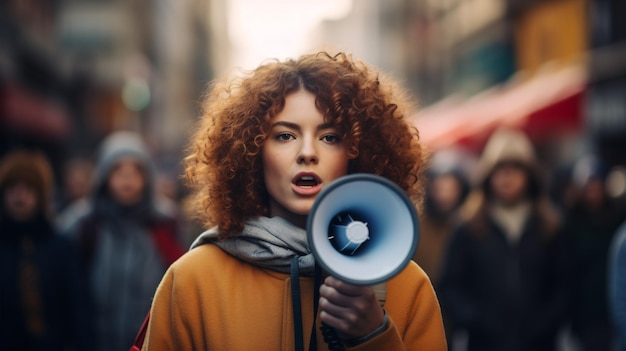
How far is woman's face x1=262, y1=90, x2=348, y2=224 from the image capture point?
240cm

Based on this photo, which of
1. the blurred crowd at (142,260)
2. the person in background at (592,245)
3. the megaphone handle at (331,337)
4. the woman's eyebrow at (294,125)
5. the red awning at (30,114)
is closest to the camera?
the megaphone handle at (331,337)

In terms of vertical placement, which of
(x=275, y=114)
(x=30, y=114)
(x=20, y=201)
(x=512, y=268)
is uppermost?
(x=30, y=114)

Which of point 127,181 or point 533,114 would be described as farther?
point 533,114

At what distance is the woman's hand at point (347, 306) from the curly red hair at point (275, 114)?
47 cm

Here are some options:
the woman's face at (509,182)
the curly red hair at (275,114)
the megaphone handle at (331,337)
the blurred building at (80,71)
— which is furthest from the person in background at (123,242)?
the megaphone handle at (331,337)

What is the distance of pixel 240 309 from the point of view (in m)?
2.39

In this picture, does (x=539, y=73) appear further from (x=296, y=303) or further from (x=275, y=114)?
(x=296, y=303)

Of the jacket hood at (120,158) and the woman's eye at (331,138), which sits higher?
the woman's eye at (331,138)

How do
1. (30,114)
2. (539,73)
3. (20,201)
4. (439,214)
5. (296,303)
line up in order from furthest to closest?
(539,73), (30,114), (439,214), (20,201), (296,303)

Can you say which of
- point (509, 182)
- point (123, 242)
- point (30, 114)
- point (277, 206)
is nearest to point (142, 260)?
point (123, 242)

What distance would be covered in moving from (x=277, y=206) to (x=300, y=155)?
0.68ft

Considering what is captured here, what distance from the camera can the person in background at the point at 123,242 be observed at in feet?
18.2

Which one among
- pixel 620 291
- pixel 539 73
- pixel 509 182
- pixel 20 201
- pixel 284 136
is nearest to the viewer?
pixel 284 136

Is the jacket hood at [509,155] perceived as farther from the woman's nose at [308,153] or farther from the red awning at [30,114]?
the red awning at [30,114]
